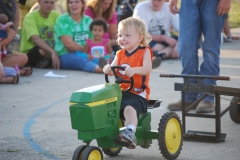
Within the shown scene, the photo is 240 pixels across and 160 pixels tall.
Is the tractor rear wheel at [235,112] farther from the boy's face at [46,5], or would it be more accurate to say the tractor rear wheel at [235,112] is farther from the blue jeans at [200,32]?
the boy's face at [46,5]

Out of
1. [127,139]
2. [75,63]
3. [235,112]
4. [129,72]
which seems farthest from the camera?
[75,63]

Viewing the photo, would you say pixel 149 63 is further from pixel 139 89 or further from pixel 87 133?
pixel 87 133

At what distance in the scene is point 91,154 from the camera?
463 cm

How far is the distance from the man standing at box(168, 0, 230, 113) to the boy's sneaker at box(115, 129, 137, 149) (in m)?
2.21

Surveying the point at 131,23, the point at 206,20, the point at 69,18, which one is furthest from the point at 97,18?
the point at 131,23

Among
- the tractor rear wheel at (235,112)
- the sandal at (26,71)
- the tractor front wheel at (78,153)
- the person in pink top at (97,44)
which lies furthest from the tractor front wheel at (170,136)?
the person in pink top at (97,44)

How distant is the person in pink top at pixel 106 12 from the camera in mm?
11461

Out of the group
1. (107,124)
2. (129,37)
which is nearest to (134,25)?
(129,37)

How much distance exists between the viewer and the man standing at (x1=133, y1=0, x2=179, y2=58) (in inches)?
456

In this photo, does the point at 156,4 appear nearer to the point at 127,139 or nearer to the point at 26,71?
the point at 26,71

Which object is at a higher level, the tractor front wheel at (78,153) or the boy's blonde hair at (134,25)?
the boy's blonde hair at (134,25)

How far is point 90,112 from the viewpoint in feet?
15.2

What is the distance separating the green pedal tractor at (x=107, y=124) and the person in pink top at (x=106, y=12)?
20.1 ft

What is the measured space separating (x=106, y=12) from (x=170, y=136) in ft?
22.4
